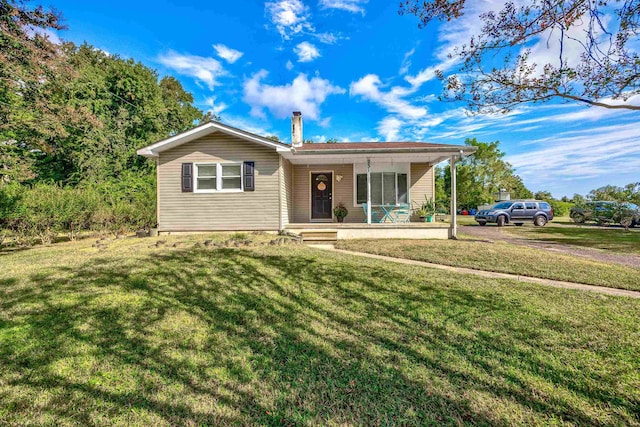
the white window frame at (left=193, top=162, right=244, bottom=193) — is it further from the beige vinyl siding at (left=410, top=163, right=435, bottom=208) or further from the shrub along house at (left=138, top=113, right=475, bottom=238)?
the beige vinyl siding at (left=410, top=163, right=435, bottom=208)

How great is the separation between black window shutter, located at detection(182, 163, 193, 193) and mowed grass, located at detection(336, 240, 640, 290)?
5612 mm

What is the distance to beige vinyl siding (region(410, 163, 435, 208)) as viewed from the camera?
453 inches

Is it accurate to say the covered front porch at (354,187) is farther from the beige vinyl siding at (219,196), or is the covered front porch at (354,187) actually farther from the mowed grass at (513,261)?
the mowed grass at (513,261)

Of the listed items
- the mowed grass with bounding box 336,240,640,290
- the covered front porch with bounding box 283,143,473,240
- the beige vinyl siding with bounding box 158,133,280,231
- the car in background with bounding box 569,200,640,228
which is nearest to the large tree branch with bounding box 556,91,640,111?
the mowed grass with bounding box 336,240,640,290

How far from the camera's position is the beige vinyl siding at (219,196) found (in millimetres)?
9688

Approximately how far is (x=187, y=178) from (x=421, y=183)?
29.8ft

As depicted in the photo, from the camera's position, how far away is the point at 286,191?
10.6m

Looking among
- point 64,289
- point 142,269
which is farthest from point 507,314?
point 64,289

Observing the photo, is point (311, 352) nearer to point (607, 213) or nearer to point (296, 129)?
point (296, 129)

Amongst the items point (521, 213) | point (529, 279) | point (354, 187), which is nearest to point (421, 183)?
point (354, 187)

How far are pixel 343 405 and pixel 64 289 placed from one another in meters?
4.74

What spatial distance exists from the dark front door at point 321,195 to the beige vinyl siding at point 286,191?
0.96 metres

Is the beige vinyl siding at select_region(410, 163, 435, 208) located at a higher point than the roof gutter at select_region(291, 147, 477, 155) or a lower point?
lower

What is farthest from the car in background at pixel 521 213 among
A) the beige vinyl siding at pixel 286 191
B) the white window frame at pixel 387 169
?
the beige vinyl siding at pixel 286 191
